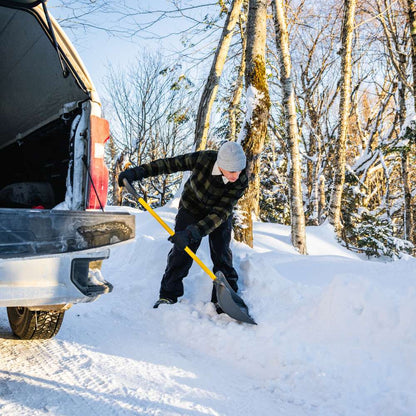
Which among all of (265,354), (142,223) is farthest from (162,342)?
(142,223)

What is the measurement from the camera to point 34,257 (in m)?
1.51

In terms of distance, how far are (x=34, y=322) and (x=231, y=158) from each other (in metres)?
1.78

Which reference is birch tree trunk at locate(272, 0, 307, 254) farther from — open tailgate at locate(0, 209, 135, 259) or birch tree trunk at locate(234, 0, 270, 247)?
open tailgate at locate(0, 209, 135, 259)

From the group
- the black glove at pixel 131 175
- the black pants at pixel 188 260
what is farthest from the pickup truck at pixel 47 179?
the black pants at pixel 188 260

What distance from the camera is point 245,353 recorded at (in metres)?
2.52

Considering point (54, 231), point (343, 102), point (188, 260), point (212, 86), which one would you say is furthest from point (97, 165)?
point (343, 102)

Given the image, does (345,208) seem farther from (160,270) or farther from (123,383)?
(123,383)

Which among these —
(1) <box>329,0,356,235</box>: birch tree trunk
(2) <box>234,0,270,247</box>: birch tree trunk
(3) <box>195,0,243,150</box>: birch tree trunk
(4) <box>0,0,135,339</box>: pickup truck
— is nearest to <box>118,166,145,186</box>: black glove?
(4) <box>0,0,135,339</box>: pickup truck

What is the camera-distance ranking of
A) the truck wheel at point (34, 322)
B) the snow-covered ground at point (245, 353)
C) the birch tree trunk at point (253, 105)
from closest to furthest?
the snow-covered ground at point (245, 353)
the truck wheel at point (34, 322)
the birch tree trunk at point (253, 105)

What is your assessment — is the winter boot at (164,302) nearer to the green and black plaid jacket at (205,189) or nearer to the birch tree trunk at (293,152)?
the green and black plaid jacket at (205,189)

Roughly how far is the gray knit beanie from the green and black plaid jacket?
0.19m

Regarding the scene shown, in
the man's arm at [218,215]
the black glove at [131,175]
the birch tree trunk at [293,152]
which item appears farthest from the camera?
the birch tree trunk at [293,152]

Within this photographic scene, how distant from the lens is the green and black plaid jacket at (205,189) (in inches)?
116

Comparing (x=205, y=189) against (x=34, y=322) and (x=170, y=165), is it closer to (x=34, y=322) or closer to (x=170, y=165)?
(x=170, y=165)
